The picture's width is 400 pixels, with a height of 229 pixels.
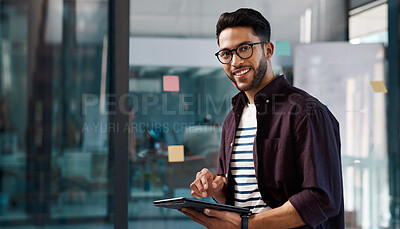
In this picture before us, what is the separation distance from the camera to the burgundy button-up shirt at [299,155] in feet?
3.61

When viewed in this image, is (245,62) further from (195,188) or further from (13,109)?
(13,109)

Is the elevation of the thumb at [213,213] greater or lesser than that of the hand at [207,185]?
lesser

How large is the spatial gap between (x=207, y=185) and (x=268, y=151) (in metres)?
0.26

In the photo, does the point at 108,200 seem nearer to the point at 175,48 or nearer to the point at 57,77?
the point at 57,77

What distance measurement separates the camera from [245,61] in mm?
1251

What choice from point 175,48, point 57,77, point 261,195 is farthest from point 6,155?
point 261,195

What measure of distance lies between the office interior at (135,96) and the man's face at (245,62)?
1519 millimetres

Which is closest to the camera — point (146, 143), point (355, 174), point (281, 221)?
point (281, 221)

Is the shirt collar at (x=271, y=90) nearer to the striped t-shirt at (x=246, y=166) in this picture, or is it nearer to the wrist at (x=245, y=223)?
the striped t-shirt at (x=246, y=166)

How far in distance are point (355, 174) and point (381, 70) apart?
2.71 ft

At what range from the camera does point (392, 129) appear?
3055mm

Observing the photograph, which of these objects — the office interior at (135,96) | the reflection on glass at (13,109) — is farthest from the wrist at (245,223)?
the reflection on glass at (13,109)

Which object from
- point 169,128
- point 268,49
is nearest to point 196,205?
point 268,49

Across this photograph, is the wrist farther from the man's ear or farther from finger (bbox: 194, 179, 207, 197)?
the man's ear
